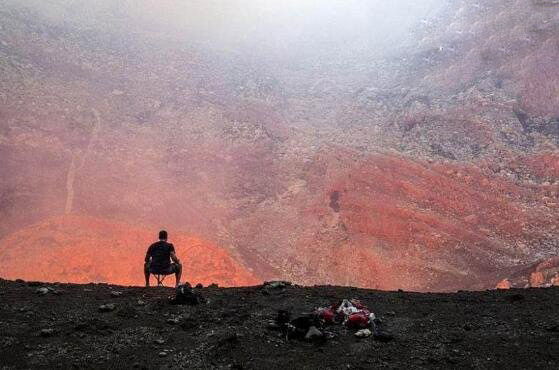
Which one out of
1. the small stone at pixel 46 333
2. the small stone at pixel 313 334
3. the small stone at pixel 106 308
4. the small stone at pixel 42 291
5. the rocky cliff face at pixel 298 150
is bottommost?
the small stone at pixel 313 334

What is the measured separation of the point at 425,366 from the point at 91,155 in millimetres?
18649

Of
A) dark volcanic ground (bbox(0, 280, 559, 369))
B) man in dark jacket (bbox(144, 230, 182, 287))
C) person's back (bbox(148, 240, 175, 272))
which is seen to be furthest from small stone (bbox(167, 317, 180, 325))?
person's back (bbox(148, 240, 175, 272))

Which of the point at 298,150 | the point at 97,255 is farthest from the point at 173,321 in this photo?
the point at 298,150

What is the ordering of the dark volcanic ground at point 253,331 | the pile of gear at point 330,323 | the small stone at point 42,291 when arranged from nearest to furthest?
the dark volcanic ground at point 253,331
the pile of gear at point 330,323
the small stone at point 42,291

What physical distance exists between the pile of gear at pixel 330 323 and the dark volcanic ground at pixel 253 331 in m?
0.12

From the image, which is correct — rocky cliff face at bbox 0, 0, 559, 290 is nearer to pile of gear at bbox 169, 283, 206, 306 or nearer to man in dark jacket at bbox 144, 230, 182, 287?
man in dark jacket at bbox 144, 230, 182, 287

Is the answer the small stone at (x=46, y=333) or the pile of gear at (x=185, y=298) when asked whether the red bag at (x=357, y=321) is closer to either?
the pile of gear at (x=185, y=298)

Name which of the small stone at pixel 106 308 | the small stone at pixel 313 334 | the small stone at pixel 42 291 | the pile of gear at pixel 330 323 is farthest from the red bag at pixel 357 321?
the small stone at pixel 42 291

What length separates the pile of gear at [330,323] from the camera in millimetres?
5953

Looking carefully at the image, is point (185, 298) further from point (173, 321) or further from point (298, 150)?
point (298, 150)

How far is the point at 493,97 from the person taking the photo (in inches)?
871

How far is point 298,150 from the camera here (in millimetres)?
22750

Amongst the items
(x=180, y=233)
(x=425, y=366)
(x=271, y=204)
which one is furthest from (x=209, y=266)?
(x=425, y=366)

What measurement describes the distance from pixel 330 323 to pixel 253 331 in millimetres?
951
